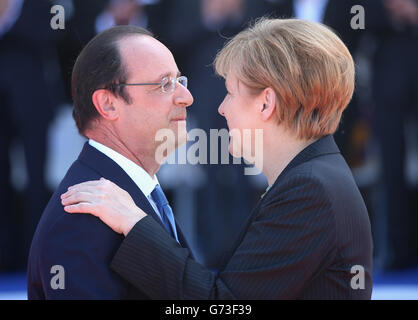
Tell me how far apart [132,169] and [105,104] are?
0.28 m

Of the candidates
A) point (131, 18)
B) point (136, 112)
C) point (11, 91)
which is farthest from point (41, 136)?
point (136, 112)

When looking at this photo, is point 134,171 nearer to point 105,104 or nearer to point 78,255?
point 105,104

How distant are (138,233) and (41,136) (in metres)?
3.58

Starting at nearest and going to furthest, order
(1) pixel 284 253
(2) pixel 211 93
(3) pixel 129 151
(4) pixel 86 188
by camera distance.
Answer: (1) pixel 284 253 → (4) pixel 86 188 → (3) pixel 129 151 → (2) pixel 211 93

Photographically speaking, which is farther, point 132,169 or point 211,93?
point 211,93

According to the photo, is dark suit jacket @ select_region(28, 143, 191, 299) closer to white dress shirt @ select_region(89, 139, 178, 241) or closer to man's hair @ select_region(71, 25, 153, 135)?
white dress shirt @ select_region(89, 139, 178, 241)

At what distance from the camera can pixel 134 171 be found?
2.40 metres

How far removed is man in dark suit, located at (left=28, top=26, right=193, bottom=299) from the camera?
2020 millimetres

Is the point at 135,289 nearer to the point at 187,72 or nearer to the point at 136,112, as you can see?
the point at 136,112

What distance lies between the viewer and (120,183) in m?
2.26

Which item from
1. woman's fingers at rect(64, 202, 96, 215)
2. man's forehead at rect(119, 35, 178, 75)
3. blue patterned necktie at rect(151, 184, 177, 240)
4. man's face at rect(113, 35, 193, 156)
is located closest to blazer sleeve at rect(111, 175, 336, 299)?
woman's fingers at rect(64, 202, 96, 215)

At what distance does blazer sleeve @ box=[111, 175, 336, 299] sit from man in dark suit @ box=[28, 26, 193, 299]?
0.10m

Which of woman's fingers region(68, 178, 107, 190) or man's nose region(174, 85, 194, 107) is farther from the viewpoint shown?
man's nose region(174, 85, 194, 107)

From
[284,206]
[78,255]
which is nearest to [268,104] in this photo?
[284,206]
